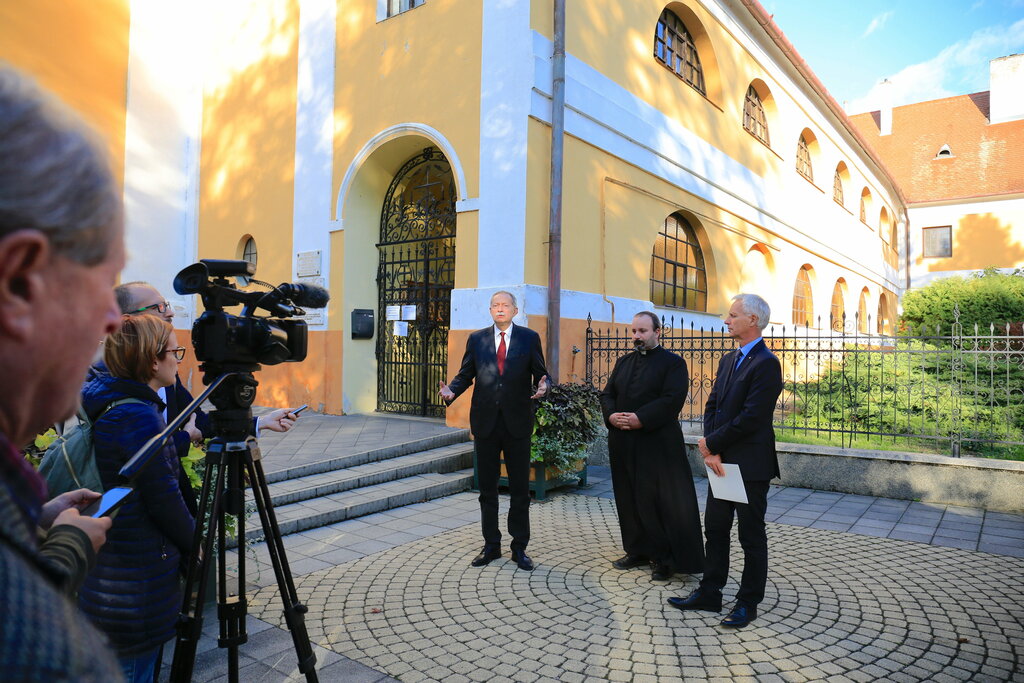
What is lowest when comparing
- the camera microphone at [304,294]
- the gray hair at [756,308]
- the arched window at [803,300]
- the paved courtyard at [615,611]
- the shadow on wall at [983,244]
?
the paved courtyard at [615,611]

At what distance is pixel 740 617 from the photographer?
11.8 feet

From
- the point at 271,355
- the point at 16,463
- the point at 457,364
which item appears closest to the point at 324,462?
the point at 457,364

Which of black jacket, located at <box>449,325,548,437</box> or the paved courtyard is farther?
black jacket, located at <box>449,325,548,437</box>

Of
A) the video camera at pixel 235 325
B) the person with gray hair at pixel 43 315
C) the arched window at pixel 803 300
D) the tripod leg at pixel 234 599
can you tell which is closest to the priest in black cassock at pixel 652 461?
the tripod leg at pixel 234 599

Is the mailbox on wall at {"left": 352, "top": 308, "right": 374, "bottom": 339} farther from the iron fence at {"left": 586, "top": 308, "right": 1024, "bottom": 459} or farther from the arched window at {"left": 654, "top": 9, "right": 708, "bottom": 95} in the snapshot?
the arched window at {"left": 654, "top": 9, "right": 708, "bottom": 95}

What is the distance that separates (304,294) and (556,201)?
21.0 feet

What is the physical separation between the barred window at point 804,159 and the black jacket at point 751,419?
606 inches

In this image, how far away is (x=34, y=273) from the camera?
2.20ft

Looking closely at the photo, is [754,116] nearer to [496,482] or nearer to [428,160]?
[428,160]

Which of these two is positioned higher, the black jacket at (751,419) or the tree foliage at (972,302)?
the tree foliage at (972,302)

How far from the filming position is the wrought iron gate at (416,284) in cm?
970

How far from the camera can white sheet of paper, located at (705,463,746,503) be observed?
365cm

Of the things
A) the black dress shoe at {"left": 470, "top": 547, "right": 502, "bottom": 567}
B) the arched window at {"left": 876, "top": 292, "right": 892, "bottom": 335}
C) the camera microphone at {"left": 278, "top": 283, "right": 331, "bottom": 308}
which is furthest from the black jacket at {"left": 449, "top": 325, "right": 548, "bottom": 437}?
the arched window at {"left": 876, "top": 292, "right": 892, "bottom": 335}

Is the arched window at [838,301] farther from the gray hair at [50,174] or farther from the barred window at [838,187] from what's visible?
the gray hair at [50,174]
